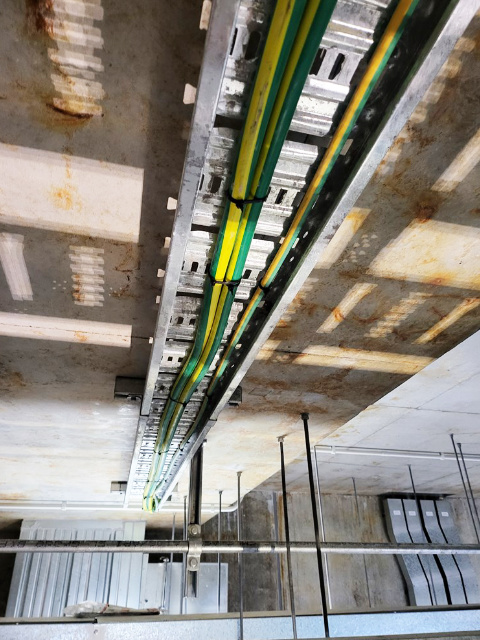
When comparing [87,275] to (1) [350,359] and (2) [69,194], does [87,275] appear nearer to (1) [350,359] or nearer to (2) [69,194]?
(2) [69,194]

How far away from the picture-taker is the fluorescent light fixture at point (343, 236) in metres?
1.15

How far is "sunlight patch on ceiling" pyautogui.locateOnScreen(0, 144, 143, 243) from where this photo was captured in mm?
985

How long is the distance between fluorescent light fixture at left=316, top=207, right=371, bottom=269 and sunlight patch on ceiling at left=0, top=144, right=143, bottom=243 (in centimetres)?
53

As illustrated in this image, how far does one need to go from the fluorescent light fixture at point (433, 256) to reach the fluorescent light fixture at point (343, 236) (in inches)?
4.9

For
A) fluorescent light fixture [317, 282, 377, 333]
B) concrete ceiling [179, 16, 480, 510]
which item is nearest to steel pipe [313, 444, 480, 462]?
concrete ceiling [179, 16, 480, 510]

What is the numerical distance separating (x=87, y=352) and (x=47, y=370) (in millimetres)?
255

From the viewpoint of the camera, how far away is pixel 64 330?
1.58 metres

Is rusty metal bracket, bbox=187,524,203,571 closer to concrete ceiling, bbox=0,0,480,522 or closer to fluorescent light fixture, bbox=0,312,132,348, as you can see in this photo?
concrete ceiling, bbox=0,0,480,522

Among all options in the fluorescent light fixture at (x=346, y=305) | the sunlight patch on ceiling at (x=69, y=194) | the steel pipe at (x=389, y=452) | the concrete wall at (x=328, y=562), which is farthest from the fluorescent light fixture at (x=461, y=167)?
the concrete wall at (x=328, y=562)

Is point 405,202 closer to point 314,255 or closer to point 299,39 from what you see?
point 314,255

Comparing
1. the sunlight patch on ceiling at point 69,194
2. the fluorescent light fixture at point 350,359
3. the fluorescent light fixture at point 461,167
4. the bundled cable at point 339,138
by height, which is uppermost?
the fluorescent light fixture at point 461,167

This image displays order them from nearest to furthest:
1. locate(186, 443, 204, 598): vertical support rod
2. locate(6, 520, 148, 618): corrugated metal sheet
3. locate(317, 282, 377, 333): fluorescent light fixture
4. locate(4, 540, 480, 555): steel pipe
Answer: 1. locate(317, 282, 377, 333): fluorescent light fixture
2. locate(4, 540, 480, 555): steel pipe
3. locate(186, 443, 204, 598): vertical support rod
4. locate(6, 520, 148, 618): corrugated metal sheet

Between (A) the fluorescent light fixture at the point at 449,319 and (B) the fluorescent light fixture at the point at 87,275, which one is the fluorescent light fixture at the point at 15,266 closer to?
(B) the fluorescent light fixture at the point at 87,275

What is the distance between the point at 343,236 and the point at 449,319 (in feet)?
2.13
